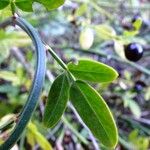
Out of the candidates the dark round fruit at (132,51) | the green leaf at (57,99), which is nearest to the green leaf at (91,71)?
the green leaf at (57,99)

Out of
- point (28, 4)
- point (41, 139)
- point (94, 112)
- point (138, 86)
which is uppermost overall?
point (28, 4)

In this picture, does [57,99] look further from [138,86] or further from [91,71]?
[138,86]

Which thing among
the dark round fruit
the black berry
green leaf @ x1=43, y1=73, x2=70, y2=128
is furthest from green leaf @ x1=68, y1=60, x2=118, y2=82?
the black berry

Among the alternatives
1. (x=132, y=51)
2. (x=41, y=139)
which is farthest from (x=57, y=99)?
(x=132, y=51)

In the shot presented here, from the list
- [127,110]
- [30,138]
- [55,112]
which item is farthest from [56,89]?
[127,110]

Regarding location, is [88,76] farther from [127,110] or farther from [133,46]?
[127,110]

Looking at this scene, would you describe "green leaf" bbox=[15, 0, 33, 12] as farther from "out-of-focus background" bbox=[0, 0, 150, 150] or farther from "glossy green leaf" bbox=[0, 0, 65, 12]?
"out-of-focus background" bbox=[0, 0, 150, 150]

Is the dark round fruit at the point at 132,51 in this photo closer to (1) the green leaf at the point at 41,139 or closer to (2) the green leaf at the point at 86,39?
(2) the green leaf at the point at 86,39
